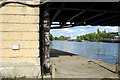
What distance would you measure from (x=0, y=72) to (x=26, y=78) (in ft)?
5.28

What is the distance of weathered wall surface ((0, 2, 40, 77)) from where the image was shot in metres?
6.78

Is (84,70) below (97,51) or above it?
above

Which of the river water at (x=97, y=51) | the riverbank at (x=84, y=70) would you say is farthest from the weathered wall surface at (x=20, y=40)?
the river water at (x=97, y=51)

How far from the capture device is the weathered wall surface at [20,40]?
6.78m

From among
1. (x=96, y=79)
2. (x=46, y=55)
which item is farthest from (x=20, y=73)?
(x=96, y=79)

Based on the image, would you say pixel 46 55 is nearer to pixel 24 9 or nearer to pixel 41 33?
pixel 41 33

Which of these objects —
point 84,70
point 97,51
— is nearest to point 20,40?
point 84,70

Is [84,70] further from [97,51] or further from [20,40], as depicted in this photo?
[97,51]

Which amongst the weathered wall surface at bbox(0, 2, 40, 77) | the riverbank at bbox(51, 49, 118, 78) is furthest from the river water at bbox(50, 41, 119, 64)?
the weathered wall surface at bbox(0, 2, 40, 77)

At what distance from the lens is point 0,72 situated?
21.9 ft

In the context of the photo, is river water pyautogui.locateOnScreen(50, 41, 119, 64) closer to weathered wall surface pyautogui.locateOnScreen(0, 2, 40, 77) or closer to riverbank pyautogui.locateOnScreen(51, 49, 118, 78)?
riverbank pyautogui.locateOnScreen(51, 49, 118, 78)

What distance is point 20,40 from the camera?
6.91m

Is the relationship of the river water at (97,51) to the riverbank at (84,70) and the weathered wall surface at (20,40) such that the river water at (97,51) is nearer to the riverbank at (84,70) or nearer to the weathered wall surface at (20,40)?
the riverbank at (84,70)

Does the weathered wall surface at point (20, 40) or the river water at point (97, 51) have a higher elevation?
the weathered wall surface at point (20, 40)
